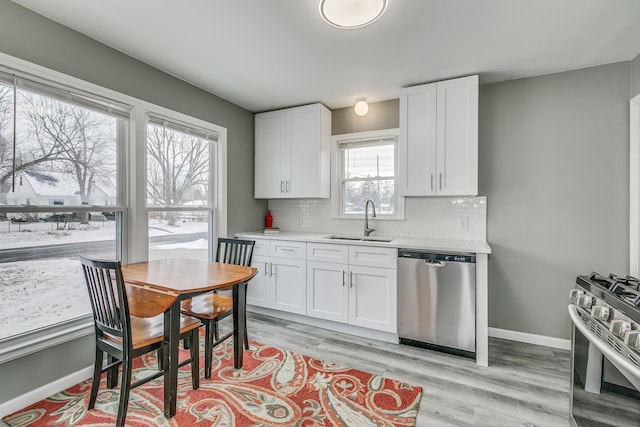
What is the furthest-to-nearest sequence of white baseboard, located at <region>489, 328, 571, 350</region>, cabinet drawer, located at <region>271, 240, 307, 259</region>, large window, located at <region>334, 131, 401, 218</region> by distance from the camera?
large window, located at <region>334, 131, 401, 218</region> < cabinet drawer, located at <region>271, 240, 307, 259</region> < white baseboard, located at <region>489, 328, 571, 350</region>

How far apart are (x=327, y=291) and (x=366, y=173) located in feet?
4.95

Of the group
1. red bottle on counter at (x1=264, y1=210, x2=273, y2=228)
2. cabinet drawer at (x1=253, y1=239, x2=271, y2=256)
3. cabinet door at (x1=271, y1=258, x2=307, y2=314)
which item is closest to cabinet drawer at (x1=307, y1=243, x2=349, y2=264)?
cabinet door at (x1=271, y1=258, x2=307, y2=314)

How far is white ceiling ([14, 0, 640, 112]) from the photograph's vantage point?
1.86 metres

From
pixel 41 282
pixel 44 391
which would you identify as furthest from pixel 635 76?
pixel 44 391

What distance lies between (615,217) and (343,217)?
2528mm

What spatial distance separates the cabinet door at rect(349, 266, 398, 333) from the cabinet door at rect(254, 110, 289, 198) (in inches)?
60.7

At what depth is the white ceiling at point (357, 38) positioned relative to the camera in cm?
186

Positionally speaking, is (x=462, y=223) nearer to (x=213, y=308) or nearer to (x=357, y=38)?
(x=357, y=38)

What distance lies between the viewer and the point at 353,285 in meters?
2.91

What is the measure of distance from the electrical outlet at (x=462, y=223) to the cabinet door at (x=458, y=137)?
384mm

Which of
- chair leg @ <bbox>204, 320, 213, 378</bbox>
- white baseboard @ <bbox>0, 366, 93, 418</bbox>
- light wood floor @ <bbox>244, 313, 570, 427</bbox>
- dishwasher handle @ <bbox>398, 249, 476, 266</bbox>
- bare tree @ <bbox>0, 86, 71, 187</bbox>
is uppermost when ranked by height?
bare tree @ <bbox>0, 86, 71, 187</bbox>

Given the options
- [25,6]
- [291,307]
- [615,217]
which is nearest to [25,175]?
[25,6]

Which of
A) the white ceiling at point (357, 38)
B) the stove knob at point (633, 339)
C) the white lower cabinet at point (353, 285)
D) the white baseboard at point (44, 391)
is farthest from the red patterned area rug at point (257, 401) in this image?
the white ceiling at point (357, 38)

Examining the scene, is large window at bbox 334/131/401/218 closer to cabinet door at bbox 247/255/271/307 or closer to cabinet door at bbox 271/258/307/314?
cabinet door at bbox 271/258/307/314
